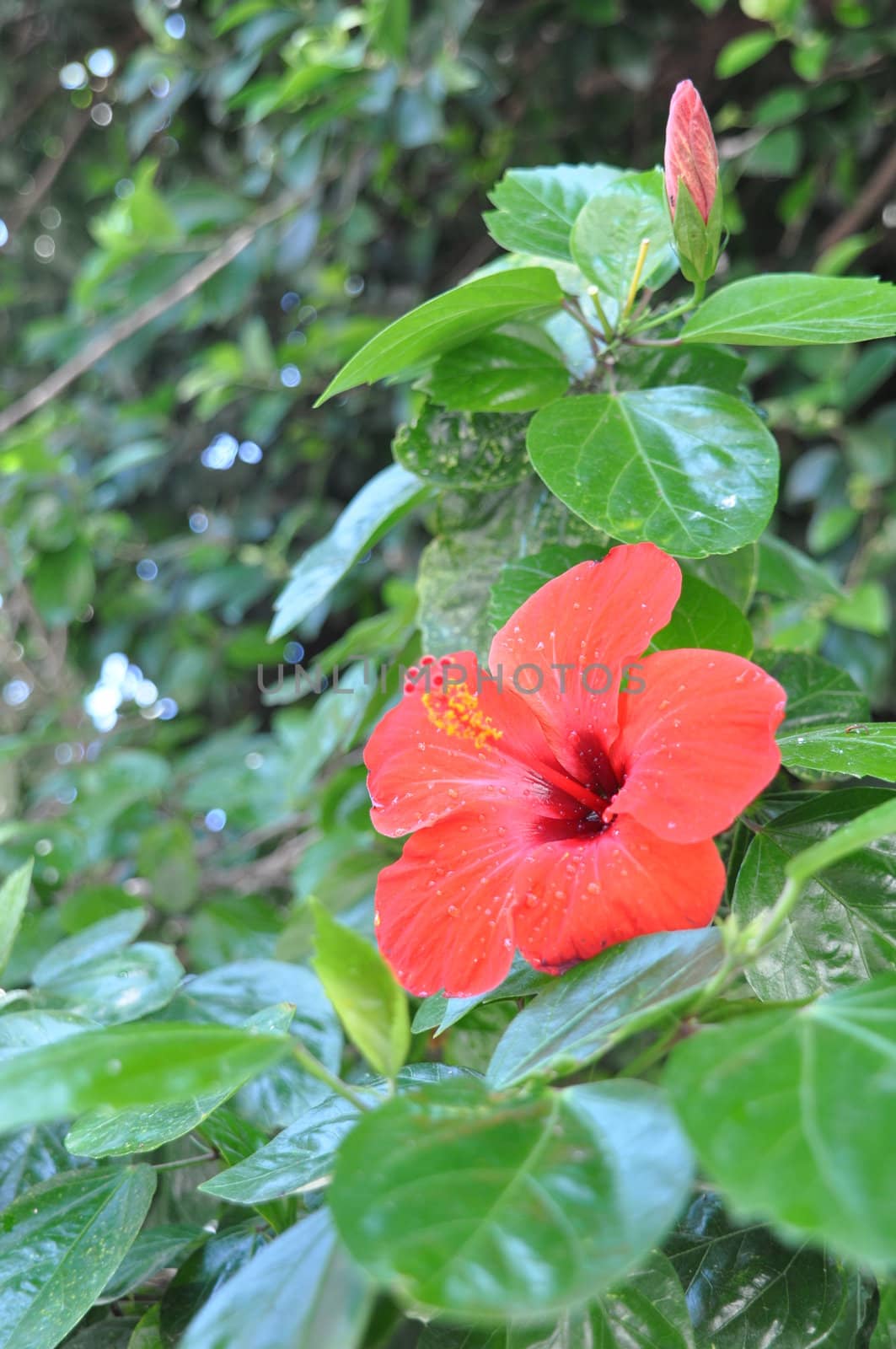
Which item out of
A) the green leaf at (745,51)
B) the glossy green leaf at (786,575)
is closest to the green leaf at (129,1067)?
the glossy green leaf at (786,575)

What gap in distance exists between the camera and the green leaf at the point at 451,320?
56cm

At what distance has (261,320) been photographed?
7.02 feet

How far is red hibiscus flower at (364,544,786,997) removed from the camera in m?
0.40

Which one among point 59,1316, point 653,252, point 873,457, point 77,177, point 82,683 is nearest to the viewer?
point 59,1316

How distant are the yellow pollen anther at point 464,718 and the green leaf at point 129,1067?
21cm

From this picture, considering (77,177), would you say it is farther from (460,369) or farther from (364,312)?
(460,369)

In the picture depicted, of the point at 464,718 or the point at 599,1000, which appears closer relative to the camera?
the point at 599,1000

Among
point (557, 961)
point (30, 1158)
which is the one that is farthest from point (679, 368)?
point (30, 1158)

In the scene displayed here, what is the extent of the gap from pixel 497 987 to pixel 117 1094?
0.69 ft

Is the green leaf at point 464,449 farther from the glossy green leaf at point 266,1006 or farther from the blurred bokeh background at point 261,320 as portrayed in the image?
the blurred bokeh background at point 261,320

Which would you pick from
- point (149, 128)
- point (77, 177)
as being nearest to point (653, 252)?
point (149, 128)

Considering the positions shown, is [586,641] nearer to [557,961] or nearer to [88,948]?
[557,961]

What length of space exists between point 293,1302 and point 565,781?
0.85 feet

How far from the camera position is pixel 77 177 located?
8.11ft
